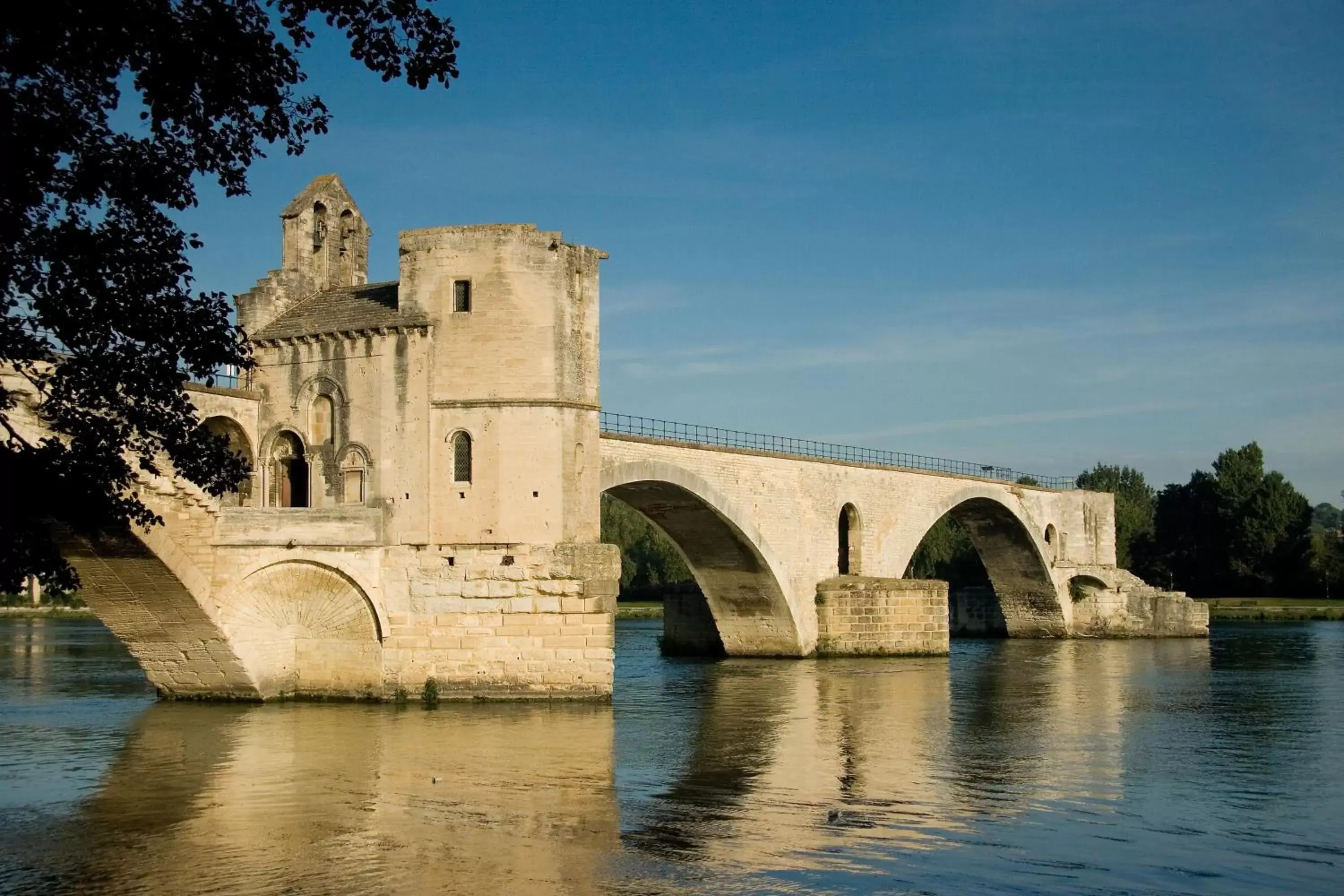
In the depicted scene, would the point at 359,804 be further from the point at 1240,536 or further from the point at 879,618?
the point at 1240,536

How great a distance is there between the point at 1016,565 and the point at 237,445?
35.1m

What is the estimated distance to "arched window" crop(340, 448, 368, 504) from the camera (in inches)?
1011

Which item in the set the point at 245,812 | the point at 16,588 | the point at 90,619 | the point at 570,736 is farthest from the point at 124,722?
the point at 90,619

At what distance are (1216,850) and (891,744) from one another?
8.07 meters

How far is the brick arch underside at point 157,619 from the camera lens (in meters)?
22.0

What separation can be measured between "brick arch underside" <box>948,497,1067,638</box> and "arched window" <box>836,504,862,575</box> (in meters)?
10.5

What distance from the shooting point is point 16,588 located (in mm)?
10492

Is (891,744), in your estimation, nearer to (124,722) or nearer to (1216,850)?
(1216,850)

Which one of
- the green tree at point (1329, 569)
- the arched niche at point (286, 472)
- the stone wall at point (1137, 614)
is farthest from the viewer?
the green tree at point (1329, 569)

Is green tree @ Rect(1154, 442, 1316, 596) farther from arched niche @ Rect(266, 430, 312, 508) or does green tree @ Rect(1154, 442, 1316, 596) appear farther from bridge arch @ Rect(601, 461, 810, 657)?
arched niche @ Rect(266, 430, 312, 508)

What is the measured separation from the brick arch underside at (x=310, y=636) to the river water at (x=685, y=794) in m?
0.71

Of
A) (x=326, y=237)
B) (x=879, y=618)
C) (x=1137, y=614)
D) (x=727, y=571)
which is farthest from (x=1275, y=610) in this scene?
(x=326, y=237)

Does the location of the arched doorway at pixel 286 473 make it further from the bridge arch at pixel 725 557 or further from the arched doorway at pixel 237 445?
the bridge arch at pixel 725 557

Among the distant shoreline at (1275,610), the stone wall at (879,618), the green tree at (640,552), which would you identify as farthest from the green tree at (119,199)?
the green tree at (640,552)
